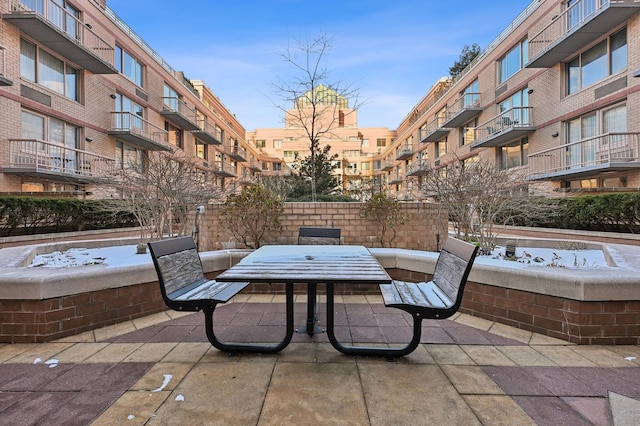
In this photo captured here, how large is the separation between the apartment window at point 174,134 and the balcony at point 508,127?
64.3ft

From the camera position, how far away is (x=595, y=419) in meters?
2.00

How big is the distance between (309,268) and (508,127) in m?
17.2

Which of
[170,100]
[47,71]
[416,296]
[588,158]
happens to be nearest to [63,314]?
[416,296]

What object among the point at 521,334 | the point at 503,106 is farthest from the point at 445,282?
the point at 503,106

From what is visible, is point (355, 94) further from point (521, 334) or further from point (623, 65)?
point (623, 65)

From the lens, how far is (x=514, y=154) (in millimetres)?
17859

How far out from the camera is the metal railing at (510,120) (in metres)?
15.9

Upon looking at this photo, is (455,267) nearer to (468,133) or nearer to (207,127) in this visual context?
(468,133)

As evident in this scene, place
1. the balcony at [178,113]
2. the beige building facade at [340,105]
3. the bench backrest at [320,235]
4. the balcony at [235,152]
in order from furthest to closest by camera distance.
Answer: the balcony at [235,152] < the balcony at [178,113] < the beige building facade at [340,105] < the bench backrest at [320,235]

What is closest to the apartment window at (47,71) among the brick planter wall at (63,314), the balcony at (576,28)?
the brick planter wall at (63,314)

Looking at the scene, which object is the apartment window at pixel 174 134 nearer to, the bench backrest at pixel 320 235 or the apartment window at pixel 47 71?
the apartment window at pixel 47 71

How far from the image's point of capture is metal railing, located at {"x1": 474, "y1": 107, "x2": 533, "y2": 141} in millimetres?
15922

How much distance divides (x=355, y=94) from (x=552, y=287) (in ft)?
23.1

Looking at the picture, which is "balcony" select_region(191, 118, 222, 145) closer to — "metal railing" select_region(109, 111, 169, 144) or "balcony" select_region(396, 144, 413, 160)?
"metal railing" select_region(109, 111, 169, 144)
